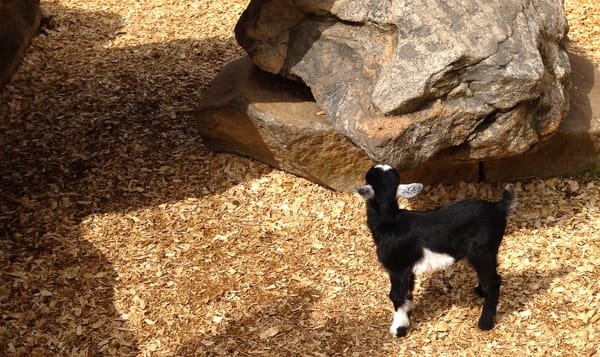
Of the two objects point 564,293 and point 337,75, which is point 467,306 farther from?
point 337,75

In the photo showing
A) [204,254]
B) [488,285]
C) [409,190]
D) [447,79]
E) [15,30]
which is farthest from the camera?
[15,30]

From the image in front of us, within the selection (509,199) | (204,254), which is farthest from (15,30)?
(509,199)

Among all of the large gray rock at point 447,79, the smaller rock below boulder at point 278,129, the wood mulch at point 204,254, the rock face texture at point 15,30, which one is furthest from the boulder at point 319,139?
the rock face texture at point 15,30

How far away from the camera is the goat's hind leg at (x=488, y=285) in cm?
487

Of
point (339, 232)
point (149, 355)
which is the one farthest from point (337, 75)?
point (149, 355)

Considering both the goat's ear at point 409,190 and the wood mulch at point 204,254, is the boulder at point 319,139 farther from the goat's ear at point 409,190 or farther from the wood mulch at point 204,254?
the goat's ear at point 409,190

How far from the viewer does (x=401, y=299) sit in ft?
16.4

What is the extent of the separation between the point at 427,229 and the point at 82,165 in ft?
10.5

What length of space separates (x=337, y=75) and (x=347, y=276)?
1.41 metres

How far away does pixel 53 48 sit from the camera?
8.44 meters

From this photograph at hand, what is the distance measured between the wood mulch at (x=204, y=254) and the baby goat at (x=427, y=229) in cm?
58

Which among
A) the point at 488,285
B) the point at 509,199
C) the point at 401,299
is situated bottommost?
the point at 401,299

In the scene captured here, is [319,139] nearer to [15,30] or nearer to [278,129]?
[278,129]

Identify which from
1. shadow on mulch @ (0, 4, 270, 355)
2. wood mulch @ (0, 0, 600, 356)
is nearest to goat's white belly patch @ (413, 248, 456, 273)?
wood mulch @ (0, 0, 600, 356)
